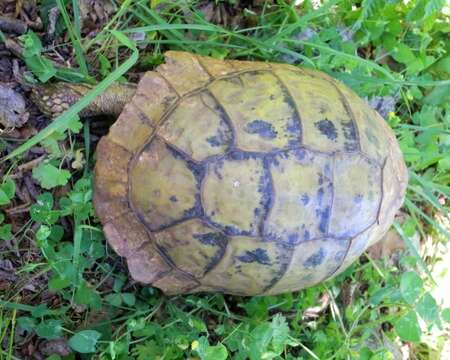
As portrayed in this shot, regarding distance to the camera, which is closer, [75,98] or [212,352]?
[212,352]

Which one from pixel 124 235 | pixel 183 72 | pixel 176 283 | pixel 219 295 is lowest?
pixel 219 295

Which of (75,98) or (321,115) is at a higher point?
(321,115)

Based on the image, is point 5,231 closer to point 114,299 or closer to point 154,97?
point 114,299

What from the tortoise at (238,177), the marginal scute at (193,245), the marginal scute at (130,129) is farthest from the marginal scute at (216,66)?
Answer: the marginal scute at (193,245)

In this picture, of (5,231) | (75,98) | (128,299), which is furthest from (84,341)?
(75,98)

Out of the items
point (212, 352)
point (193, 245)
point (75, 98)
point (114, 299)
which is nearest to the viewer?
point (212, 352)

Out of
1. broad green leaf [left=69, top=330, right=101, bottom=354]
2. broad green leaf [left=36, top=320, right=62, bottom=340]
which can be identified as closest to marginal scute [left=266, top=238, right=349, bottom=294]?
broad green leaf [left=69, top=330, right=101, bottom=354]
